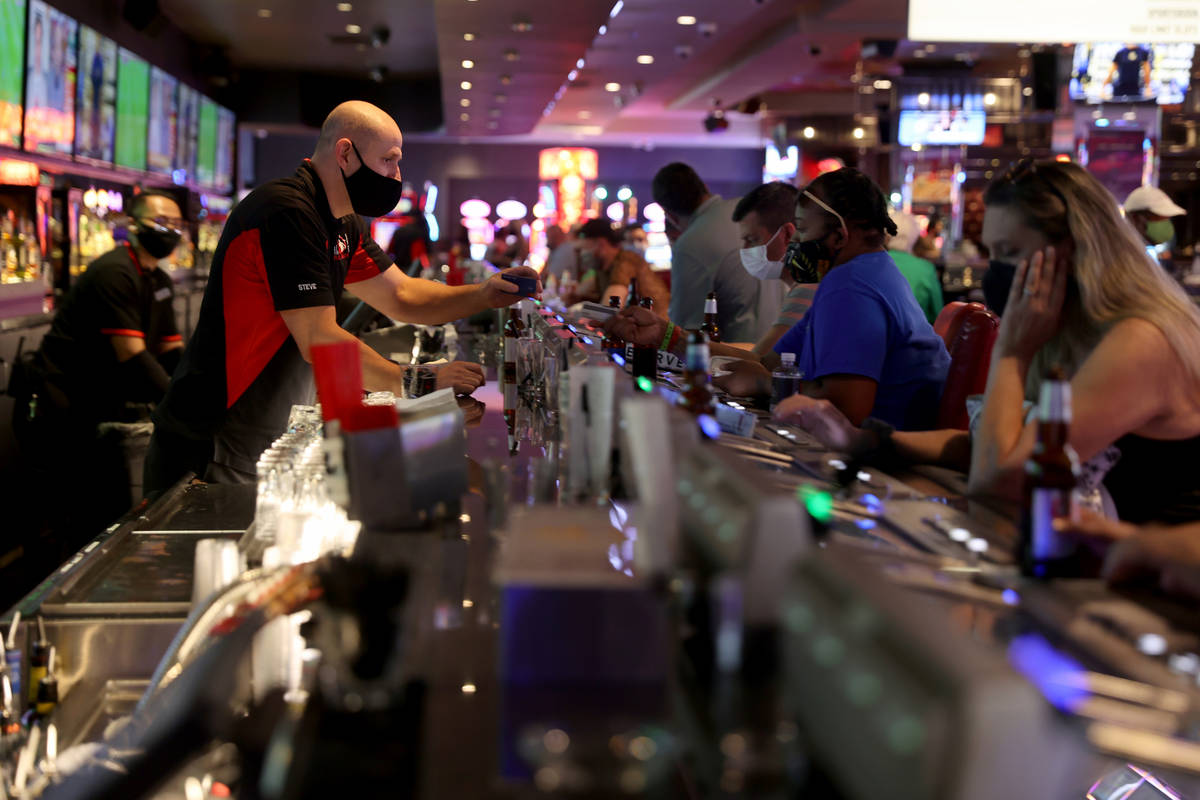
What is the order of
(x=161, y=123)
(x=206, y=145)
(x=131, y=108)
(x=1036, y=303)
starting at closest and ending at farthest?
(x=1036, y=303)
(x=131, y=108)
(x=161, y=123)
(x=206, y=145)

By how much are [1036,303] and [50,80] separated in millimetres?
7735

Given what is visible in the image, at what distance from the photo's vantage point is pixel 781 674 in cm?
101

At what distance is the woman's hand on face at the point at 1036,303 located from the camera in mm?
2311

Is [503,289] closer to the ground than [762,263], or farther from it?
closer to the ground

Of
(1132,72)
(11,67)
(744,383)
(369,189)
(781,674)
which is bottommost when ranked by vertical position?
(781,674)

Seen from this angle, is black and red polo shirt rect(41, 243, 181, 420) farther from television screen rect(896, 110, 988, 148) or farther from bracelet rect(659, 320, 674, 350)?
television screen rect(896, 110, 988, 148)

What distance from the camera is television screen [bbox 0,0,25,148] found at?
7043mm

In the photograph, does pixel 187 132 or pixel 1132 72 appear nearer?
pixel 1132 72

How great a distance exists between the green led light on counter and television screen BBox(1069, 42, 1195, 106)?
9.63 metres

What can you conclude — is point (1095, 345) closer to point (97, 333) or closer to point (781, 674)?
point (781, 674)

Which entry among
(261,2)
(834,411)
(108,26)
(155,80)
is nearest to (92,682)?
(834,411)

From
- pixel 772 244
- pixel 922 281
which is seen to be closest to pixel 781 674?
pixel 772 244

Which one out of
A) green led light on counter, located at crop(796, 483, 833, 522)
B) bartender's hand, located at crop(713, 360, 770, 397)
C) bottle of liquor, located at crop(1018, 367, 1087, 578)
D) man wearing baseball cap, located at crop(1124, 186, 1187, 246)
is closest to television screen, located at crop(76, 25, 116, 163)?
bartender's hand, located at crop(713, 360, 770, 397)

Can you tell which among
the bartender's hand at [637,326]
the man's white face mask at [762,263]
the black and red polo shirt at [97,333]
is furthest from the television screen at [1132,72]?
the black and red polo shirt at [97,333]
